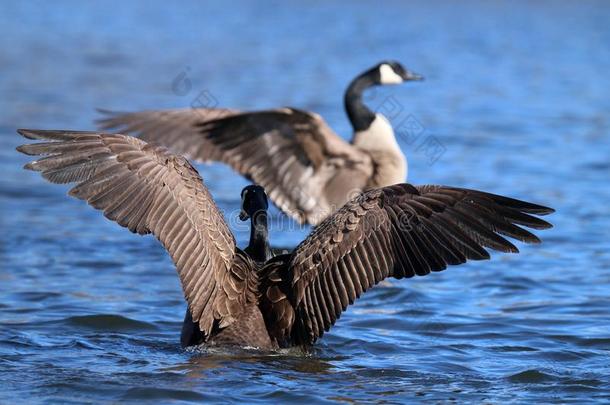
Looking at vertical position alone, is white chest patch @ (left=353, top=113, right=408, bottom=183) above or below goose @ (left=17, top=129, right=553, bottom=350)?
above

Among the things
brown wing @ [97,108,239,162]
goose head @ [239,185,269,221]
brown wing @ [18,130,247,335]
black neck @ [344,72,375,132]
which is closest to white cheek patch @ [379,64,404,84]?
black neck @ [344,72,375,132]

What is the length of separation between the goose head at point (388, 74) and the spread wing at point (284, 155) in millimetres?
1722

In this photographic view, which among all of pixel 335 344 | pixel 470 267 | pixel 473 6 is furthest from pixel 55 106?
pixel 473 6

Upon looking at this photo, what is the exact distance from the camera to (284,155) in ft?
36.0

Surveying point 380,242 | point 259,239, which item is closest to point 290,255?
point 259,239

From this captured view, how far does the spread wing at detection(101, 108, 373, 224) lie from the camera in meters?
10.9

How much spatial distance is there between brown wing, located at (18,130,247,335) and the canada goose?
368 centimetres

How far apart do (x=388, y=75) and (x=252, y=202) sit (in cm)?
550

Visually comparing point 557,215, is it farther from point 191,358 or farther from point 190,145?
point 191,358

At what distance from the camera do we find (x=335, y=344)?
8008 millimetres

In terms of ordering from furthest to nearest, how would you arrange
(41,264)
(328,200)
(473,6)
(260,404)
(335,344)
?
(473,6) → (328,200) → (41,264) → (335,344) → (260,404)

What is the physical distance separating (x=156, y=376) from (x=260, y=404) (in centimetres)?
78

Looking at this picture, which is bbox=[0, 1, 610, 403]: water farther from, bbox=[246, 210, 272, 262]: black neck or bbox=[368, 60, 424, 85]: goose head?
bbox=[368, 60, 424, 85]: goose head

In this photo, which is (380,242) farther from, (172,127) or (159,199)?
(172,127)
